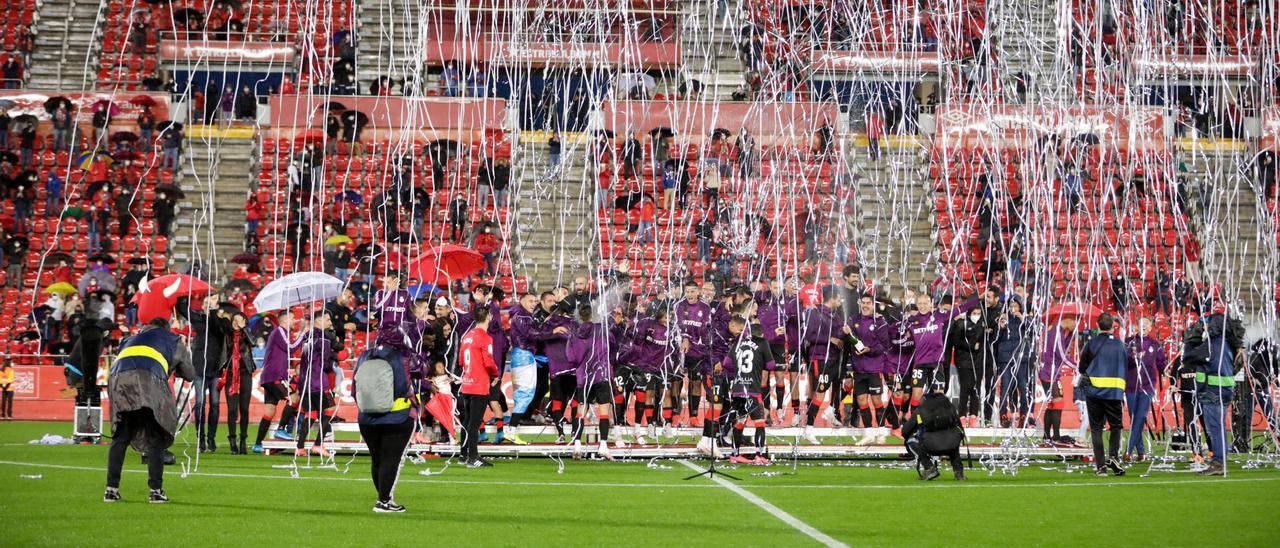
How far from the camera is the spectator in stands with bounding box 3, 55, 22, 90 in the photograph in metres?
31.5

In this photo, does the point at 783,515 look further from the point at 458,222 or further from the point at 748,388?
the point at 458,222

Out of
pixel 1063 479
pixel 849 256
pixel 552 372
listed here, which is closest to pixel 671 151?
pixel 849 256

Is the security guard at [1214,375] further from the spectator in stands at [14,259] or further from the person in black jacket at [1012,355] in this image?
the spectator in stands at [14,259]

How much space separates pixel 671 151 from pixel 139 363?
18.8m

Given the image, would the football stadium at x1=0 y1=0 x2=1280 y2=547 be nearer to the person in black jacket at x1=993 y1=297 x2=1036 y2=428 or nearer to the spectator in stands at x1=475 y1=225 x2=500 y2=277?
the person in black jacket at x1=993 y1=297 x2=1036 y2=428

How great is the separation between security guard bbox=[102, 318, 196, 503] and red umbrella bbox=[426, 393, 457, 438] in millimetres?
4929

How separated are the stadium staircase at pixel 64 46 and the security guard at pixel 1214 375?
83.0ft

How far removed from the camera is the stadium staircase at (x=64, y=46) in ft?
108

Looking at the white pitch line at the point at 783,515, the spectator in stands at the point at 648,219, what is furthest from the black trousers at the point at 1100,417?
the spectator in stands at the point at 648,219

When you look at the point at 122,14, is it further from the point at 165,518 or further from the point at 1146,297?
the point at 165,518

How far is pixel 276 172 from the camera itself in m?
28.4

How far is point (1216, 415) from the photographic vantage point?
1439cm

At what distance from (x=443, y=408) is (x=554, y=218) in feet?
42.3

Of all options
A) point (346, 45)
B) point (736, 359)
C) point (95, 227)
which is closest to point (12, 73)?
point (95, 227)
